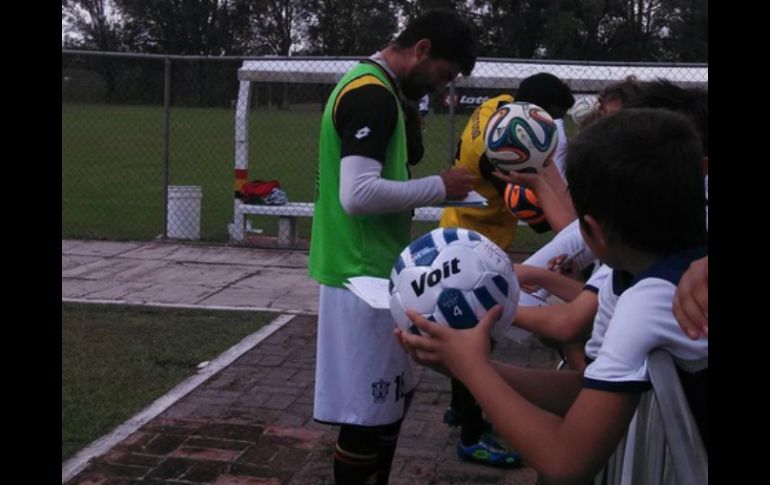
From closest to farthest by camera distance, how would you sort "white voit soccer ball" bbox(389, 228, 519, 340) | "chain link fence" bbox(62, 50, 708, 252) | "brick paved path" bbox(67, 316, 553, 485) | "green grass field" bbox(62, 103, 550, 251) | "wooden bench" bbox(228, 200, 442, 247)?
"white voit soccer ball" bbox(389, 228, 519, 340) → "brick paved path" bbox(67, 316, 553, 485) → "wooden bench" bbox(228, 200, 442, 247) → "chain link fence" bbox(62, 50, 708, 252) → "green grass field" bbox(62, 103, 550, 251)

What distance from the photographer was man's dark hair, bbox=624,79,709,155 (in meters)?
3.02

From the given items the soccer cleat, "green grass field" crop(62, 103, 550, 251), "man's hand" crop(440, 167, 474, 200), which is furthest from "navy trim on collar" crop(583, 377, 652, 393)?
"green grass field" crop(62, 103, 550, 251)

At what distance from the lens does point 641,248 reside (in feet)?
7.06

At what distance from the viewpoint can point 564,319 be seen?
9.98ft

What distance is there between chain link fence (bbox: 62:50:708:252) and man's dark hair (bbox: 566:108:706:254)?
6.80 meters

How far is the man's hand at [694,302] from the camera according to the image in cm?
195

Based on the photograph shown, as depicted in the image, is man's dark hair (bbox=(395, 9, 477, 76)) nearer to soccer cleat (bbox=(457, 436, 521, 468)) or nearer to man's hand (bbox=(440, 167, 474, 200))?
man's hand (bbox=(440, 167, 474, 200))

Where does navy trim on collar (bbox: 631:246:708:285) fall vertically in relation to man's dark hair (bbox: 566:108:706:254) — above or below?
below

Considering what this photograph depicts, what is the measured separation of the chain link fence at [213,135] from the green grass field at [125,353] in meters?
2.21

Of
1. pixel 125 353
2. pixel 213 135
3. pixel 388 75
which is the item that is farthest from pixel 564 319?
pixel 213 135

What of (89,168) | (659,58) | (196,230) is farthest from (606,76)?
(659,58)

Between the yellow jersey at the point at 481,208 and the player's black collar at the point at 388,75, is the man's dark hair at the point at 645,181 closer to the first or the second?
the player's black collar at the point at 388,75

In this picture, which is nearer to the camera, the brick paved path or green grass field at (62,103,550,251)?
the brick paved path

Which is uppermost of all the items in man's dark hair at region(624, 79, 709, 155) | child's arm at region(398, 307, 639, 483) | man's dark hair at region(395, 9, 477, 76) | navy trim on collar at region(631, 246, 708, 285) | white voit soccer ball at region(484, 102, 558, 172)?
man's dark hair at region(395, 9, 477, 76)
